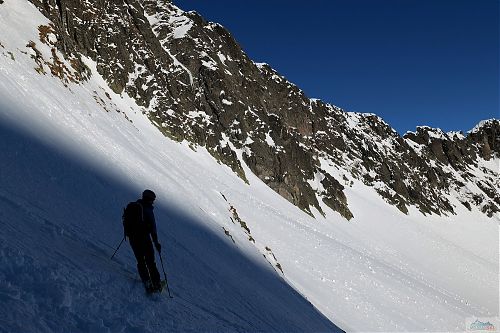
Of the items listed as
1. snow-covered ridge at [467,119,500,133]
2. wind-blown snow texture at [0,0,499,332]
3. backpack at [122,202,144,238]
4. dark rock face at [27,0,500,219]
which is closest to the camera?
wind-blown snow texture at [0,0,499,332]

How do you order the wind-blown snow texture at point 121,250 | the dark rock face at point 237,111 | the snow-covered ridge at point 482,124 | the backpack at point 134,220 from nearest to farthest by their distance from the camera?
the wind-blown snow texture at point 121,250 < the backpack at point 134,220 < the dark rock face at point 237,111 < the snow-covered ridge at point 482,124

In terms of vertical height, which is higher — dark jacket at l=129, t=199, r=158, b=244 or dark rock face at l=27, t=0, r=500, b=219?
dark rock face at l=27, t=0, r=500, b=219

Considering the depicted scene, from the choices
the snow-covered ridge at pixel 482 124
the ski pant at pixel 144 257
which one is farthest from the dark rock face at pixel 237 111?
the snow-covered ridge at pixel 482 124

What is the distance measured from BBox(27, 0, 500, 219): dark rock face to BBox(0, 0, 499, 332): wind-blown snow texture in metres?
17.6

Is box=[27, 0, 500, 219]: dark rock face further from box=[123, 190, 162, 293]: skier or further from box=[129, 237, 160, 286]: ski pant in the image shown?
box=[129, 237, 160, 286]: ski pant

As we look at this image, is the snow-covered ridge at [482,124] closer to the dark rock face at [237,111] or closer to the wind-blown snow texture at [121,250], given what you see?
the dark rock face at [237,111]

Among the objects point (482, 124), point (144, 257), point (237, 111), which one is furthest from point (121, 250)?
point (482, 124)

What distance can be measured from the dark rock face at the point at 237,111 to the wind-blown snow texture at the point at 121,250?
1765 centimetres

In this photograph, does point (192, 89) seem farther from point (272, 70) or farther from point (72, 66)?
point (272, 70)

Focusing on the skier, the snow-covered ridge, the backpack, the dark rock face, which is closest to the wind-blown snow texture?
the skier

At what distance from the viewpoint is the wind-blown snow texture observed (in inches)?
266

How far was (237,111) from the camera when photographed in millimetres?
71438

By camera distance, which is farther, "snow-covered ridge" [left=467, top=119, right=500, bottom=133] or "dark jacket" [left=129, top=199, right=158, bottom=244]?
"snow-covered ridge" [left=467, top=119, right=500, bottom=133]

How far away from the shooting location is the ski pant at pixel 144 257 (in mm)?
7824
